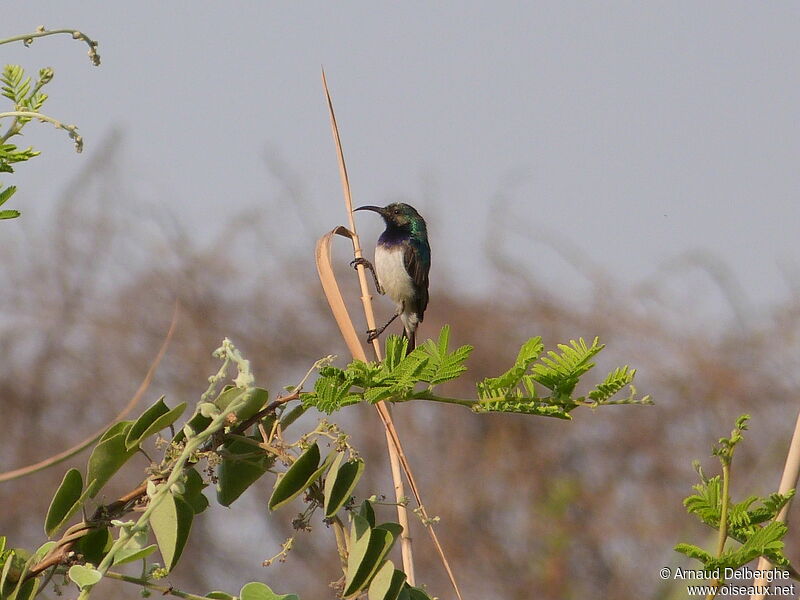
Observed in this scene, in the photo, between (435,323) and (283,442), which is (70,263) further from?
(283,442)

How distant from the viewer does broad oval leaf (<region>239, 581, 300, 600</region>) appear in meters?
1.04

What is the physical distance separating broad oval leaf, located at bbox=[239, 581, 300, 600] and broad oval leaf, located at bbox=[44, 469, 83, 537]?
0.66ft

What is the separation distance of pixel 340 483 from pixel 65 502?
0.94 ft

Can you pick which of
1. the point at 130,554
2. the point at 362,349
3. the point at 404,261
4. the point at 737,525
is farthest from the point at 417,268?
the point at 130,554

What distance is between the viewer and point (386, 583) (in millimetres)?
1097

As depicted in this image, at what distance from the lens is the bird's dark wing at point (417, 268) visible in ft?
17.5

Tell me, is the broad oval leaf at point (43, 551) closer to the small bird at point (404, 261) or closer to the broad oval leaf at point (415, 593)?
the broad oval leaf at point (415, 593)

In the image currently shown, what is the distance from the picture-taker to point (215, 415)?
3.12 feet

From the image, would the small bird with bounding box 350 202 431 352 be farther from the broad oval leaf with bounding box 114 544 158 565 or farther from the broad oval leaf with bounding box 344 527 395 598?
the broad oval leaf with bounding box 114 544 158 565

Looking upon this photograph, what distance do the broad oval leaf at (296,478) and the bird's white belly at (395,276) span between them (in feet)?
13.7

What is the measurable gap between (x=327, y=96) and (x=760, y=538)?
1047 mm

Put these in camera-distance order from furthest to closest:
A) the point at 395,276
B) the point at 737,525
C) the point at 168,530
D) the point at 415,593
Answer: the point at 395,276 < the point at 737,525 < the point at 415,593 < the point at 168,530

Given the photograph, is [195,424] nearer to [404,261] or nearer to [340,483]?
[340,483]

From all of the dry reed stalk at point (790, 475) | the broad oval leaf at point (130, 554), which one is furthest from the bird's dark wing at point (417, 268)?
the broad oval leaf at point (130, 554)
